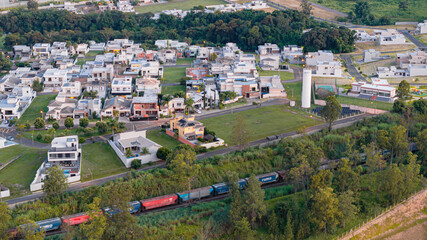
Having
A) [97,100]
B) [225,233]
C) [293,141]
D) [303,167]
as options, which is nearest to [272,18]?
[97,100]

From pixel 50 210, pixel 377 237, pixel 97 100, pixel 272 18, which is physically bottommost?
pixel 377 237

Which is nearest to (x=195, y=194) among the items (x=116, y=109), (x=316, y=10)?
(x=116, y=109)

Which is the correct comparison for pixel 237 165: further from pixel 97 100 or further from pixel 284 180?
pixel 97 100

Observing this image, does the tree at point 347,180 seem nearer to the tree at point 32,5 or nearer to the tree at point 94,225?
the tree at point 94,225

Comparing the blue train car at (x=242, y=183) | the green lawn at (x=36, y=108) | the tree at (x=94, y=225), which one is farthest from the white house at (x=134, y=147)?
the green lawn at (x=36, y=108)

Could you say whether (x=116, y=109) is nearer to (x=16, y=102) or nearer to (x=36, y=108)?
(x=36, y=108)

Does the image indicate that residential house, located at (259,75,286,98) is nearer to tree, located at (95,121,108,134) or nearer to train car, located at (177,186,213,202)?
tree, located at (95,121,108,134)
